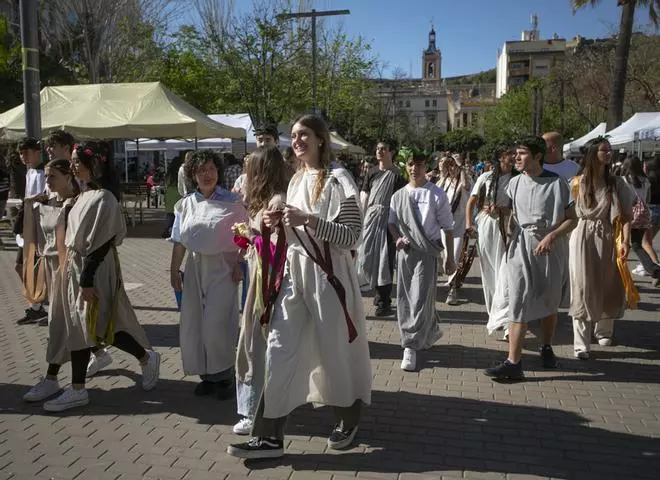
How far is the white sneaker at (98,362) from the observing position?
5219 millimetres

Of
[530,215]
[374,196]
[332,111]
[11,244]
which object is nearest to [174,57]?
[332,111]

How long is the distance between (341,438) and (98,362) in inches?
99.3

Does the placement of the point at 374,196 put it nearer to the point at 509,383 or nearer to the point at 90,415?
the point at 509,383

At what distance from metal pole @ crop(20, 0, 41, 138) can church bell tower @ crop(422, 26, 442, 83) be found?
173 metres

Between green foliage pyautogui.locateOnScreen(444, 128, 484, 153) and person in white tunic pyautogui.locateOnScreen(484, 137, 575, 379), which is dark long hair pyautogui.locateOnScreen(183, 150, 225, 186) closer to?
person in white tunic pyautogui.locateOnScreen(484, 137, 575, 379)

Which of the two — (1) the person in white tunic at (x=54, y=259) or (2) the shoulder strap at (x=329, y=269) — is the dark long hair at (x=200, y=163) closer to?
(1) the person in white tunic at (x=54, y=259)

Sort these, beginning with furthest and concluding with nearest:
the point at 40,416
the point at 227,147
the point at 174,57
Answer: the point at 174,57 < the point at 227,147 < the point at 40,416

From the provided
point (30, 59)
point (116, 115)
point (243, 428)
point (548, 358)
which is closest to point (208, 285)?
point (243, 428)

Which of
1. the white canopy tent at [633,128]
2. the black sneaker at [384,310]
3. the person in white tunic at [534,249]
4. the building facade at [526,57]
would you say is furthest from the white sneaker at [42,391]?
the building facade at [526,57]

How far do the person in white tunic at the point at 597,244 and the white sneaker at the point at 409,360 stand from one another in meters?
1.49

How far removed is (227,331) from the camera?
4.54 meters

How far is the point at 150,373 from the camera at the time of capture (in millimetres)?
4836

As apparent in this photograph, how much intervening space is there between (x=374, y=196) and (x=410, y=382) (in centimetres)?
274

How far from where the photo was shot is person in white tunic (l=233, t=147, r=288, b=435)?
3.54 m
